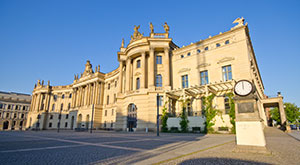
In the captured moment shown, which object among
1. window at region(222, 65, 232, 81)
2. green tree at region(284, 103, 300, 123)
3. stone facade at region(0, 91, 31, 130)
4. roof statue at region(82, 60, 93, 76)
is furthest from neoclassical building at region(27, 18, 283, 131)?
stone facade at region(0, 91, 31, 130)

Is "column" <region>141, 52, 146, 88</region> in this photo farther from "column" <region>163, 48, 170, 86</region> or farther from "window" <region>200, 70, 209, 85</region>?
"window" <region>200, 70, 209, 85</region>

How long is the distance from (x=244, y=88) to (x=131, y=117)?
27.6 m

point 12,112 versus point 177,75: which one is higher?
point 177,75

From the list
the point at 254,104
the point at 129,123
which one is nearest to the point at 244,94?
the point at 254,104

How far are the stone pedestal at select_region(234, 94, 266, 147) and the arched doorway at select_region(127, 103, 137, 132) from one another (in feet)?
86.4

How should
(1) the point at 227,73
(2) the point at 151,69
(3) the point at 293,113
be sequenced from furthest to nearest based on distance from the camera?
(3) the point at 293,113 → (2) the point at 151,69 → (1) the point at 227,73

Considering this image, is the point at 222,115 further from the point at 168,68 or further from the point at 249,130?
the point at 249,130

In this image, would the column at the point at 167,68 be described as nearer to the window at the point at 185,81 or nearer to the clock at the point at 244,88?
the window at the point at 185,81

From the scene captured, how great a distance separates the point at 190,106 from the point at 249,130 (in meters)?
22.5

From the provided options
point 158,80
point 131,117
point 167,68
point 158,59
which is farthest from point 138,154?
point 158,59

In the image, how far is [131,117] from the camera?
1298 inches

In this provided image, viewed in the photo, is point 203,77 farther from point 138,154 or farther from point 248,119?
point 138,154

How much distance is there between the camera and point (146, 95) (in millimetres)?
31609

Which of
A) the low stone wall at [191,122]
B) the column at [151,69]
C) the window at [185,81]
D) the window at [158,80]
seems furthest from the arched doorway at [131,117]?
the window at [185,81]
